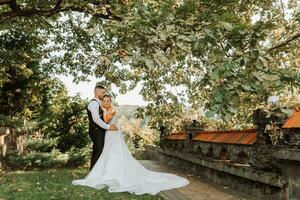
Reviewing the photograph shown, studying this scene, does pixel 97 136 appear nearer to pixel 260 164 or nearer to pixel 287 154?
pixel 260 164

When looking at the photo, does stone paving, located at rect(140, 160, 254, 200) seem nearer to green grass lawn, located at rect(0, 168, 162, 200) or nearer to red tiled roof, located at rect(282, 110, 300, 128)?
green grass lawn, located at rect(0, 168, 162, 200)

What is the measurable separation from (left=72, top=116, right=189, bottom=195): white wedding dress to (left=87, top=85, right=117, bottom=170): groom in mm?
205

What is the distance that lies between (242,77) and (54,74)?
49.3ft

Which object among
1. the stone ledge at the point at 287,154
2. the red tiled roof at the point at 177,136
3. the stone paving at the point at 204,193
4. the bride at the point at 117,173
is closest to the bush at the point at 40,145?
the red tiled roof at the point at 177,136

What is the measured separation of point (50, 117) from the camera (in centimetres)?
1730

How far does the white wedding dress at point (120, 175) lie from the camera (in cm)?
979

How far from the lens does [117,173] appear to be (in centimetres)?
1030

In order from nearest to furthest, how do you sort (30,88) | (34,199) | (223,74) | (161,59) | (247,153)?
(223,74) → (161,59) → (34,199) → (247,153) → (30,88)

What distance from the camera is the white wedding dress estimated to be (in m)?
9.79

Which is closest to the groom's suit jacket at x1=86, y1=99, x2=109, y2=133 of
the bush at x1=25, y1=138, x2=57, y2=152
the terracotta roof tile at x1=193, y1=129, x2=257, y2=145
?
the terracotta roof tile at x1=193, y1=129, x2=257, y2=145

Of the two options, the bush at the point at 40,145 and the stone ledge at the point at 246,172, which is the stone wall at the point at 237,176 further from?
the bush at the point at 40,145

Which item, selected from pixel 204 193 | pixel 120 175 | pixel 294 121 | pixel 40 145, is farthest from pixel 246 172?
pixel 40 145

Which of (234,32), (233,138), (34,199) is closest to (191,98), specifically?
(233,138)

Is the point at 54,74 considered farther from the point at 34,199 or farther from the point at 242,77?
the point at 242,77
